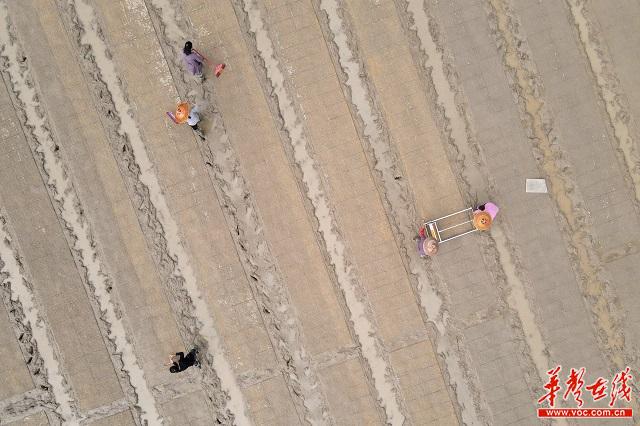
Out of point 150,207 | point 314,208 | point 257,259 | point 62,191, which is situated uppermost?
point 62,191

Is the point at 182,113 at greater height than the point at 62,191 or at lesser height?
greater

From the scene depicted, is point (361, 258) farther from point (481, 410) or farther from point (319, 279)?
point (481, 410)

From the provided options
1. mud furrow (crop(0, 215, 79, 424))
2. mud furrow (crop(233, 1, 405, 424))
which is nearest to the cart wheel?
mud furrow (crop(233, 1, 405, 424))

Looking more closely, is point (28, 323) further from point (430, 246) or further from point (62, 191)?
point (430, 246)

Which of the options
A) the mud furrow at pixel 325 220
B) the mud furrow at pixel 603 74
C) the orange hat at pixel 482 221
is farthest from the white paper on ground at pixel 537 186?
the mud furrow at pixel 325 220

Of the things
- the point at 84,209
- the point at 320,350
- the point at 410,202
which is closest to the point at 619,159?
the point at 410,202

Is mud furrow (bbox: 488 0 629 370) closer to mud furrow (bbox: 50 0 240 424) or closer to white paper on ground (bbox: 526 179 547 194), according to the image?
white paper on ground (bbox: 526 179 547 194)

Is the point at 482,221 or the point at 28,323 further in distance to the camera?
the point at 28,323

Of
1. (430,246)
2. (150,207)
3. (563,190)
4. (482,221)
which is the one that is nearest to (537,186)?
(563,190)
